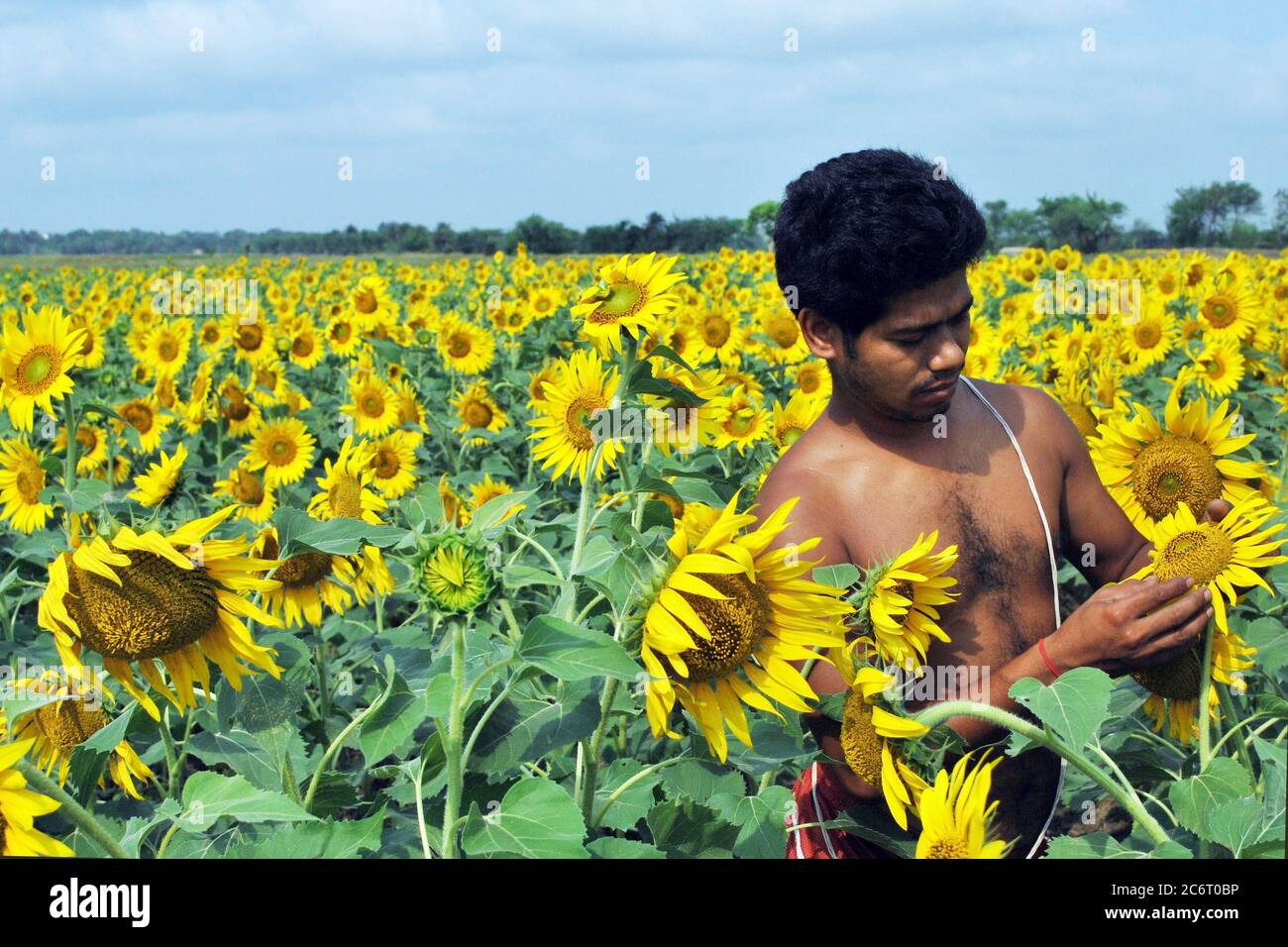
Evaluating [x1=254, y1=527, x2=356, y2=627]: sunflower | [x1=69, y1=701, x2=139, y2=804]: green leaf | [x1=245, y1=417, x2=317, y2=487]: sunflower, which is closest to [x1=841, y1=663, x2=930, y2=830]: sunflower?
[x1=69, y1=701, x2=139, y2=804]: green leaf

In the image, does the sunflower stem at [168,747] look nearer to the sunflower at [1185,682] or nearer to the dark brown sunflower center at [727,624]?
the dark brown sunflower center at [727,624]

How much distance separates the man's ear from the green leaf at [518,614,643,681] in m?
0.97

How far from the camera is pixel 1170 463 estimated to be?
214cm

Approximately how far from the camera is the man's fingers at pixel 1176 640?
1522 millimetres

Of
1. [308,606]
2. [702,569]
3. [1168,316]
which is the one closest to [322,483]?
[308,606]

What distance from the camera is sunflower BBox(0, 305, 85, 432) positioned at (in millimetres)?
3176

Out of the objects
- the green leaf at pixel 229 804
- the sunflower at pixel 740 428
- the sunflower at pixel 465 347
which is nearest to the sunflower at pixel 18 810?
the green leaf at pixel 229 804

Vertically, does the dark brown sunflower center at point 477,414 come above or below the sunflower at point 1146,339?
below

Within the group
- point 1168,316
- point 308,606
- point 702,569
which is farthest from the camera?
point 1168,316

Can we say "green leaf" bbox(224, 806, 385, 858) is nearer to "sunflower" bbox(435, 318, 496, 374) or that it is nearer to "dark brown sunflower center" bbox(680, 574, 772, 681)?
"dark brown sunflower center" bbox(680, 574, 772, 681)

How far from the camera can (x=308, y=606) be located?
255 cm

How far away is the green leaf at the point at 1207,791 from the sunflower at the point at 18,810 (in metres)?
1.22

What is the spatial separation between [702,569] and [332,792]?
2.34 ft

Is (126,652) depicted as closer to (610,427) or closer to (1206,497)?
(610,427)
